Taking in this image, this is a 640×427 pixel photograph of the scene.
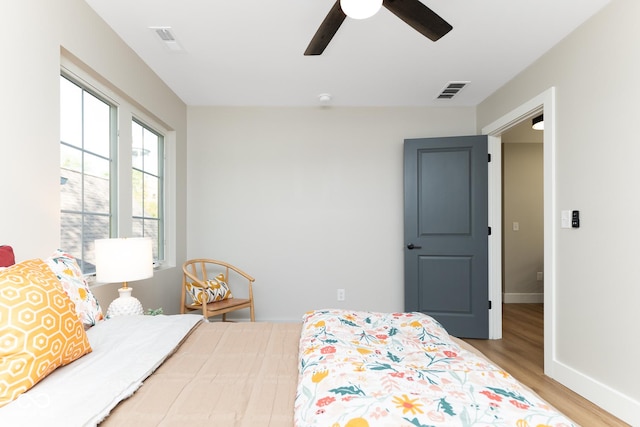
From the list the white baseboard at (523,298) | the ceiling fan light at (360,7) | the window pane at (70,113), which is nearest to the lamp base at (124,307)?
the window pane at (70,113)

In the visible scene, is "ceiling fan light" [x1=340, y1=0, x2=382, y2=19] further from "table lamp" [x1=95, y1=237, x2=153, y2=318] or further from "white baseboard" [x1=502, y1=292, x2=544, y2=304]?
"white baseboard" [x1=502, y1=292, x2=544, y2=304]

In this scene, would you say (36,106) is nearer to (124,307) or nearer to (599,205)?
(124,307)

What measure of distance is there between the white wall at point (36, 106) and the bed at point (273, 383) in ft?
1.94

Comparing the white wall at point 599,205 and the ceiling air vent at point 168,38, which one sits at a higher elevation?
the ceiling air vent at point 168,38

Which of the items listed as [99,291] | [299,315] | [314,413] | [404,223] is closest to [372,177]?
[404,223]

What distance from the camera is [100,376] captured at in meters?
1.10

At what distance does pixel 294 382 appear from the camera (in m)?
1.21

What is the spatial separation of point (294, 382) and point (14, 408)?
0.71 meters

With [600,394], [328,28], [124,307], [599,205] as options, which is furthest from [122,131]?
[600,394]

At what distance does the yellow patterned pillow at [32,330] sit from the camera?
0.97 metres

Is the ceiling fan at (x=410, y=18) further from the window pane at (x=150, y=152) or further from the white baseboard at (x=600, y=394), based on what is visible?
the white baseboard at (x=600, y=394)

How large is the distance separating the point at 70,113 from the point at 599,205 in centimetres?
323

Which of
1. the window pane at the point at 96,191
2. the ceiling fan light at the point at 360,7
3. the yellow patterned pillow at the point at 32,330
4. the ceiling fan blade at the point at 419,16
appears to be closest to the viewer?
the yellow patterned pillow at the point at 32,330

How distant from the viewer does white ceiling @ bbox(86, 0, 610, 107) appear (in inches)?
89.8
